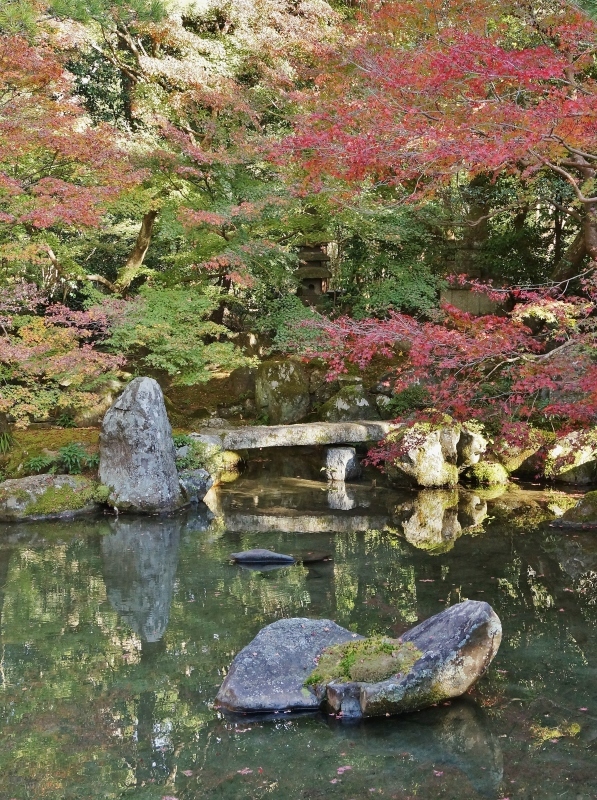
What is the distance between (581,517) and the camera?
9.53 metres

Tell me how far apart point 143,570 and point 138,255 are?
29.0ft

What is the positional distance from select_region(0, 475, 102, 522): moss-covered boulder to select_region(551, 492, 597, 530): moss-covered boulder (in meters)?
6.31

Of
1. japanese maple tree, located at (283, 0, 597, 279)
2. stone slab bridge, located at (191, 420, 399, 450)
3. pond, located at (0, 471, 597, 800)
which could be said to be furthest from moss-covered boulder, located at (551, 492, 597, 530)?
japanese maple tree, located at (283, 0, 597, 279)

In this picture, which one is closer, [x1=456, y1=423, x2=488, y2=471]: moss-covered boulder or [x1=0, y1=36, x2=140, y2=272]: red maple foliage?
[x1=0, y1=36, x2=140, y2=272]: red maple foliage

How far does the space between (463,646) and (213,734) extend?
65.7 inches

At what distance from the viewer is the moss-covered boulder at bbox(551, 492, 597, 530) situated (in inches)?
372

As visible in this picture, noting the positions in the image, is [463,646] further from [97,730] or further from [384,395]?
[384,395]

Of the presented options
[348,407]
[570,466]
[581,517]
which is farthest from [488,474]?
[348,407]

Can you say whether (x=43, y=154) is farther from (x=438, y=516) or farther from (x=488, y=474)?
(x=488, y=474)

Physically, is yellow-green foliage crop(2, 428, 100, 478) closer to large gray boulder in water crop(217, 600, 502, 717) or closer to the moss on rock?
the moss on rock

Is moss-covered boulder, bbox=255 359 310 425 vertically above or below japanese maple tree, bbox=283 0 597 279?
below

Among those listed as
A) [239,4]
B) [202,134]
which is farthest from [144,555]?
[239,4]

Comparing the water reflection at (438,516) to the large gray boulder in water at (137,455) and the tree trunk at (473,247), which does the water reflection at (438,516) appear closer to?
the large gray boulder in water at (137,455)

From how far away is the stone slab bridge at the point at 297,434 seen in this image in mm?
12656
